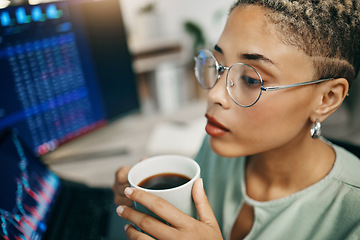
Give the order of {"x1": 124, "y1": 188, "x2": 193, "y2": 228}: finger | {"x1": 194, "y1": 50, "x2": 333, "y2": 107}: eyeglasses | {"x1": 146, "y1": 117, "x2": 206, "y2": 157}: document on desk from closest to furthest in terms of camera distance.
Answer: {"x1": 124, "y1": 188, "x2": 193, "y2": 228}: finger
{"x1": 194, "y1": 50, "x2": 333, "y2": 107}: eyeglasses
{"x1": 146, "y1": 117, "x2": 206, "y2": 157}: document on desk

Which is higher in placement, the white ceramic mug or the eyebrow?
the eyebrow

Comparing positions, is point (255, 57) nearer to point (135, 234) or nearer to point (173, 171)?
point (173, 171)

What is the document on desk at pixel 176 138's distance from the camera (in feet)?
3.89

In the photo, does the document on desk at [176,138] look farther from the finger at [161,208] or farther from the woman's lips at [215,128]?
the finger at [161,208]

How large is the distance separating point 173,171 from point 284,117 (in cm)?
28

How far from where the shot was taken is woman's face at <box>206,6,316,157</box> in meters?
0.57

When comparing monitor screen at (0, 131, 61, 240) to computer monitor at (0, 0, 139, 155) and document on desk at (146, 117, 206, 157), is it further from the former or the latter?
document on desk at (146, 117, 206, 157)

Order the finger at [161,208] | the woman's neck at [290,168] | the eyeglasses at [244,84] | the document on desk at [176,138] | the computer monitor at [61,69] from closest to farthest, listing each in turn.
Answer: the finger at [161,208], the eyeglasses at [244,84], the woman's neck at [290,168], the computer monitor at [61,69], the document on desk at [176,138]

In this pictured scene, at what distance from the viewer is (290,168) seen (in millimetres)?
741

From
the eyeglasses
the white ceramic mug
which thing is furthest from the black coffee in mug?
the eyeglasses

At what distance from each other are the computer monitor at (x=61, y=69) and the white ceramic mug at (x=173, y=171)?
557 millimetres

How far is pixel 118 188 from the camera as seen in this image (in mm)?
681

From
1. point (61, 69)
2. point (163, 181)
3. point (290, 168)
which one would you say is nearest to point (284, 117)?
point (290, 168)

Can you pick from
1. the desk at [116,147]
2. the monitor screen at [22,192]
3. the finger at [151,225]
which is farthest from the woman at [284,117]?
the desk at [116,147]
